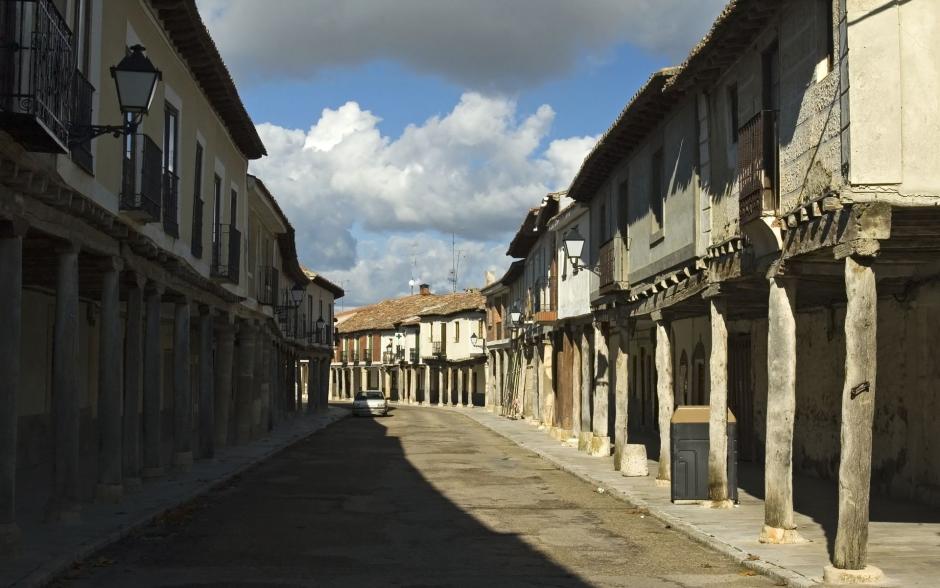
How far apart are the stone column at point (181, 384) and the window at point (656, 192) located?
795 cm

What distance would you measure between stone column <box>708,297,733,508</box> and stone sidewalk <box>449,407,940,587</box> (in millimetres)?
315

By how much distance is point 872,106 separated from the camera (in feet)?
32.7

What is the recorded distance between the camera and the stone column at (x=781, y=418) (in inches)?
466

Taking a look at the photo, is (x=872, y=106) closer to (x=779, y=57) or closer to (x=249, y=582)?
(x=779, y=57)

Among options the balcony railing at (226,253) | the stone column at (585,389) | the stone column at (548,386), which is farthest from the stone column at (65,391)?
the stone column at (548,386)

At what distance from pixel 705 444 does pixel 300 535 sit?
5.79 metres

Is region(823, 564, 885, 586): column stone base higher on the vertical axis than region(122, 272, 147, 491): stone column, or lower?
lower

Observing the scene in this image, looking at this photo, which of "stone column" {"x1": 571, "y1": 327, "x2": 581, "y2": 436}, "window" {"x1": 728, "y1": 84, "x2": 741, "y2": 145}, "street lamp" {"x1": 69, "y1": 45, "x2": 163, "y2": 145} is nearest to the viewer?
"street lamp" {"x1": 69, "y1": 45, "x2": 163, "y2": 145}

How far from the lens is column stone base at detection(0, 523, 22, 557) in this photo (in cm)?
1026

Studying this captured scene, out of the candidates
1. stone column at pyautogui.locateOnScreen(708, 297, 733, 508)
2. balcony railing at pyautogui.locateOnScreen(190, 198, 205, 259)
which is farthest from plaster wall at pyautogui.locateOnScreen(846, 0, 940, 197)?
balcony railing at pyautogui.locateOnScreen(190, 198, 205, 259)

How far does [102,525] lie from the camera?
1269 centimetres

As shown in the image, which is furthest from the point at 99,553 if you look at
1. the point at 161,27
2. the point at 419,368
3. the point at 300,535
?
Answer: the point at 419,368

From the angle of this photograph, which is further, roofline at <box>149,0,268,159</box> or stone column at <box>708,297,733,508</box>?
roofline at <box>149,0,268,159</box>

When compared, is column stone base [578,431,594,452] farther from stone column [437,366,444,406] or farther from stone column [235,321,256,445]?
stone column [437,366,444,406]
